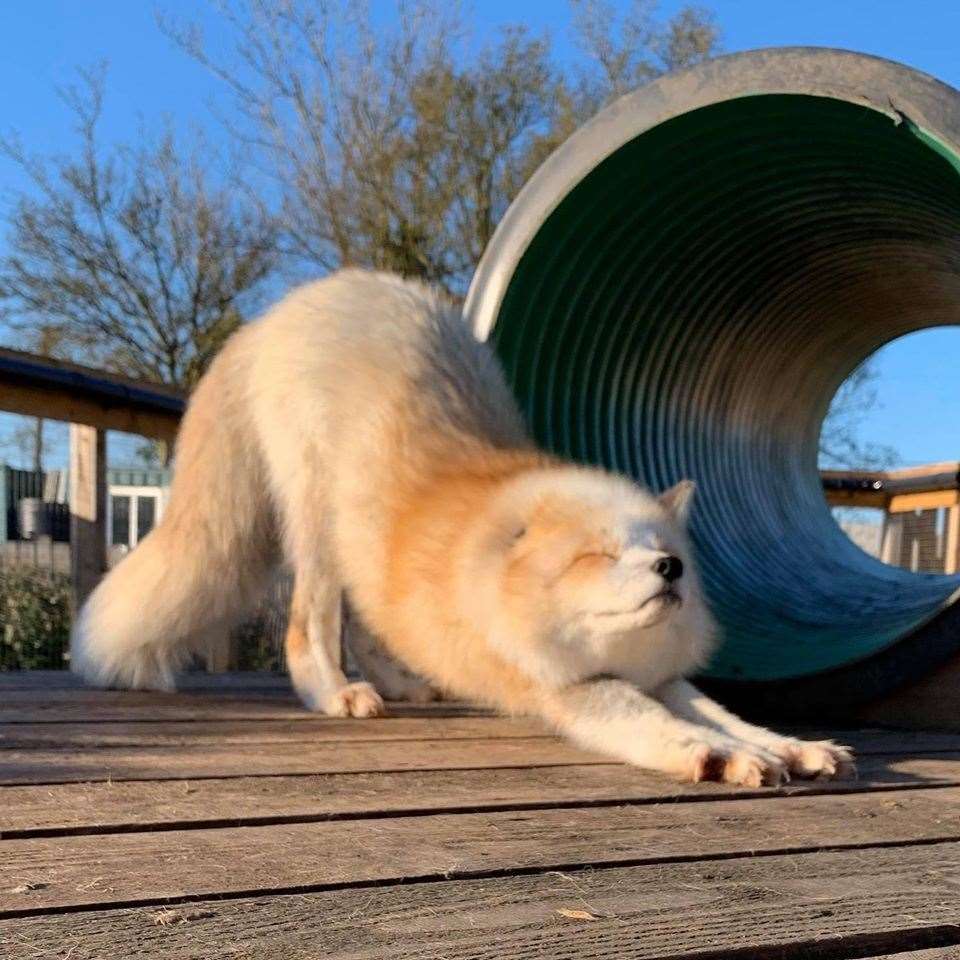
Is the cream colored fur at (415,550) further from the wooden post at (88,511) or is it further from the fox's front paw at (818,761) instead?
the wooden post at (88,511)

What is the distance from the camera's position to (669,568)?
263 cm

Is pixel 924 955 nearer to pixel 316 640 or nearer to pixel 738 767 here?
pixel 738 767

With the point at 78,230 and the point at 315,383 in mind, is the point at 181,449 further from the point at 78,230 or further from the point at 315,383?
the point at 78,230

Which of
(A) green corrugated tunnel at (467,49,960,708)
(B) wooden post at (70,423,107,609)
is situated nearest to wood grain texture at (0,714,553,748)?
(A) green corrugated tunnel at (467,49,960,708)

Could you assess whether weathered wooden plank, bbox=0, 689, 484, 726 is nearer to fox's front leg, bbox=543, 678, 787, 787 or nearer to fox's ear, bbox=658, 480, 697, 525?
fox's front leg, bbox=543, 678, 787, 787

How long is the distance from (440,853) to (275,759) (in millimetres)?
828

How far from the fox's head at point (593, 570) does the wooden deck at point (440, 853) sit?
298 mm

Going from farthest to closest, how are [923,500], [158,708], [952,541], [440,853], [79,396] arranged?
[923,500], [952,541], [79,396], [158,708], [440,853]

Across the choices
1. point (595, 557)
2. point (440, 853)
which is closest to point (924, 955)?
point (440, 853)

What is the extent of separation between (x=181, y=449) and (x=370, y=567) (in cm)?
82

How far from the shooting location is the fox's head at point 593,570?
266 centimetres

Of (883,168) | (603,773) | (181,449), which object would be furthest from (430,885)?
(883,168)

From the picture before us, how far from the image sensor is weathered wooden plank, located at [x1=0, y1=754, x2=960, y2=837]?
1900mm

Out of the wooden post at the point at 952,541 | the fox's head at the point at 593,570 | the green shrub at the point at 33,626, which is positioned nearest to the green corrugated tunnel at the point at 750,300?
the fox's head at the point at 593,570
